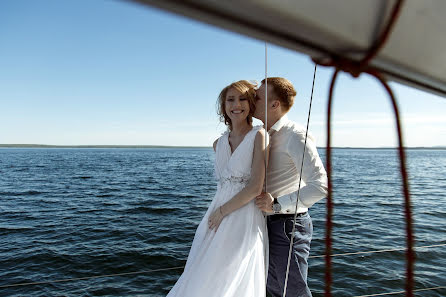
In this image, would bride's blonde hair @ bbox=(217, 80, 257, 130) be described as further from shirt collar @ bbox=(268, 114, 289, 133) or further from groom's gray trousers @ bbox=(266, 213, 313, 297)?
groom's gray trousers @ bbox=(266, 213, 313, 297)

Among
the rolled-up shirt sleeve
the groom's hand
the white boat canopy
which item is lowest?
the groom's hand

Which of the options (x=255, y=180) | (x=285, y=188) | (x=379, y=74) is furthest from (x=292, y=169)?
(x=379, y=74)

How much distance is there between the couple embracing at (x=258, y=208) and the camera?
1801 millimetres

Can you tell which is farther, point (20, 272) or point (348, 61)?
point (20, 272)

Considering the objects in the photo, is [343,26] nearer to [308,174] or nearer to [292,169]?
[308,174]

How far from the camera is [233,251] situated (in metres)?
1.87

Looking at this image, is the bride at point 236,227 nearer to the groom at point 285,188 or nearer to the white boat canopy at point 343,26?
the groom at point 285,188

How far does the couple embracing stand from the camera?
1801mm

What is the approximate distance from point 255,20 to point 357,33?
8.3 inches

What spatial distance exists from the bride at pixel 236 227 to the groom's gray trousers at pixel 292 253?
0.06 meters

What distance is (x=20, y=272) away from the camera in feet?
19.7

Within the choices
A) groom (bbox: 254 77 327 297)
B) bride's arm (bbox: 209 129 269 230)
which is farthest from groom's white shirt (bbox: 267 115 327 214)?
bride's arm (bbox: 209 129 269 230)

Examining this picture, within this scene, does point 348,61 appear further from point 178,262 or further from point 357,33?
point 178,262

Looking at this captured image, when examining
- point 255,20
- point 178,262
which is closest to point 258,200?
point 255,20
